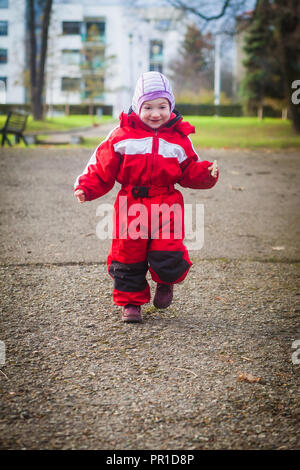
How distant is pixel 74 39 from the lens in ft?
180

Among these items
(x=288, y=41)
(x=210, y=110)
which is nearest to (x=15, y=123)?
(x=288, y=41)

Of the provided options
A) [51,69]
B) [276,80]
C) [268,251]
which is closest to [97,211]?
[268,251]

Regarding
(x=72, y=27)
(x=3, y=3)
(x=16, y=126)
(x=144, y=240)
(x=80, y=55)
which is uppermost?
(x=72, y=27)

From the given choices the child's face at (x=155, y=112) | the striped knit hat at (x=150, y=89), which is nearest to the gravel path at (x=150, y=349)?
the child's face at (x=155, y=112)

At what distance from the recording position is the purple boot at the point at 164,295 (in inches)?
124

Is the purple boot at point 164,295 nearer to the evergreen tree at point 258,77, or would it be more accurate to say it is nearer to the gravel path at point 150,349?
the gravel path at point 150,349

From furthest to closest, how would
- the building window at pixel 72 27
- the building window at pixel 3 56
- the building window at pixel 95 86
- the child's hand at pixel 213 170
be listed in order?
the building window at pixel 72 27
the building window at pixel 95 86
the building window at pixel 3 56
the child's hand at pixel 213 170

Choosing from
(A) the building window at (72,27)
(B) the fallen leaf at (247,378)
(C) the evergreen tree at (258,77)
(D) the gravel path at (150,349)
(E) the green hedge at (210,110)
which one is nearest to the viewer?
(D) the gravel path at (150,349)

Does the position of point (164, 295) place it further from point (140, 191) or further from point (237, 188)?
point (237, 188)

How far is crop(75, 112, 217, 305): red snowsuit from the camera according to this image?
2.96 metres

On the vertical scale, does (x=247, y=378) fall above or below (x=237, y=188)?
below

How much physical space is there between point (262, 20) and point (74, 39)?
38.9 metres

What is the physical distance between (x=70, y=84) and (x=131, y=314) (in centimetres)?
5177

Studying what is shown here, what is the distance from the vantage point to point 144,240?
3.00 metres
